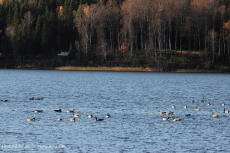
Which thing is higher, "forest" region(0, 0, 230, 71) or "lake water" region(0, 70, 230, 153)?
"forest" region(0, 0, 230, 71)

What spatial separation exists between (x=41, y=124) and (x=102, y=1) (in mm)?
104052

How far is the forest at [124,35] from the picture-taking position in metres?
117

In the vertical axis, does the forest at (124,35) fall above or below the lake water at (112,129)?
above

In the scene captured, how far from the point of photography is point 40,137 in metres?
29.1

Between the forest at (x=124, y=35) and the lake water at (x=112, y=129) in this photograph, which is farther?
the forest at (x=124, y=35)

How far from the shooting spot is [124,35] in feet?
407

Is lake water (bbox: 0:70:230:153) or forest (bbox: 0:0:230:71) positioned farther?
forest (bbox: 0:0:230:71)

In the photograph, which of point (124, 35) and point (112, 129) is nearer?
point (112, 129)

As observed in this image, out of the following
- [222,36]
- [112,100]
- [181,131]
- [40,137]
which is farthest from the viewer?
[222,36]

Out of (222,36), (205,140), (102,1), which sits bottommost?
(205,140)

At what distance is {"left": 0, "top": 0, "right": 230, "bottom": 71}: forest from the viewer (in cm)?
11675

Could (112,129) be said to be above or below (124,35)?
below

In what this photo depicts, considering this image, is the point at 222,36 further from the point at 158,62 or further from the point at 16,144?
the point at 16,144

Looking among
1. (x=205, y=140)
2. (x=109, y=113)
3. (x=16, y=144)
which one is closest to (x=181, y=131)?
(x=205, y=140)
